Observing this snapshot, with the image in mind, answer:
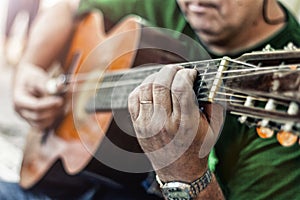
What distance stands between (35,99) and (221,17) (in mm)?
Result: 519

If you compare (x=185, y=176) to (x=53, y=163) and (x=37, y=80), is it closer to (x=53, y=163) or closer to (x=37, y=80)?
(x=53, y=163)

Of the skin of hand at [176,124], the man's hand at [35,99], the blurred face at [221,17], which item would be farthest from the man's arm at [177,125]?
the man's hand at [35,99]

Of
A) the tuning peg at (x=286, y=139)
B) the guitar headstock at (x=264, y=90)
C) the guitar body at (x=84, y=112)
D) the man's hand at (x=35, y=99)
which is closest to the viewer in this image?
the guitar headstock at (x=264, y=90)

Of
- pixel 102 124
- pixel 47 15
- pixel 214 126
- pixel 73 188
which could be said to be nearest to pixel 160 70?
pixel 214 126

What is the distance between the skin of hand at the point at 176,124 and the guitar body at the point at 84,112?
130mm

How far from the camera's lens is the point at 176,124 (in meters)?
0.72

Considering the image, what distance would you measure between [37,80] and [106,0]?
0.25 m

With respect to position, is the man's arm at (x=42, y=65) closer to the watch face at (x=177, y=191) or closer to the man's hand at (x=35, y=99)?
the man's hand at (x=35, y=99)

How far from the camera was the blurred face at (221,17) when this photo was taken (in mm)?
775

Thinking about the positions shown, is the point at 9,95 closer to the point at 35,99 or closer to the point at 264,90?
the point at 35,99

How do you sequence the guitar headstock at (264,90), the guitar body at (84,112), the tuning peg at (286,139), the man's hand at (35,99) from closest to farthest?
the guitar headstock at (264,90) → the tuning peg at (286,139) → the guitar body at (84,112) → the man's hand at (35,99)

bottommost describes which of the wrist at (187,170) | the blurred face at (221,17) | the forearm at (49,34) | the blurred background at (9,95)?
the blurred background at (9,95)

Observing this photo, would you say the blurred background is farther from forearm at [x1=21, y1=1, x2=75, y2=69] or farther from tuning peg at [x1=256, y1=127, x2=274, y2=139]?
Answer: tuning peg at [x1=256, y1=127, x2=274, y2=139]

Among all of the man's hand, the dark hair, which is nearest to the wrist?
the dark hair
